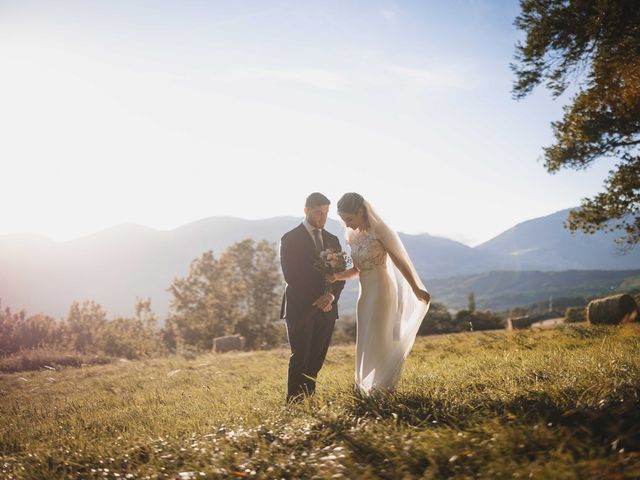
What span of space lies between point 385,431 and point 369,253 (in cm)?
266

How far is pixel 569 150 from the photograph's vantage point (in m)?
12.9

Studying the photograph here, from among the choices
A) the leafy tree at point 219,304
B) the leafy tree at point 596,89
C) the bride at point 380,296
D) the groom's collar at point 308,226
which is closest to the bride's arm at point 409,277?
the bride at point 380,296

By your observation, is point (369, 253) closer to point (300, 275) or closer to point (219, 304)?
point (300, 275)

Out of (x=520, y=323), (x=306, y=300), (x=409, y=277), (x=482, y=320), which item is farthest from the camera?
(x=482, y=320)

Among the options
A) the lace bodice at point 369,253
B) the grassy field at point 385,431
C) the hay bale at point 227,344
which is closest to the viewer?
the grassy field at point 385,431

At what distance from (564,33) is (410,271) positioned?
9609mm

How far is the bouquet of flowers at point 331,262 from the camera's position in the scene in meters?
6.28

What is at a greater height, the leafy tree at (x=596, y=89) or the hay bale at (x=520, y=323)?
the leafy tree at (x=596, y=89)

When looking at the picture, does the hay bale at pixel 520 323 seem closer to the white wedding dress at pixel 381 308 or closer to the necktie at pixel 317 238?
the white wedding dress at pixel 381 308

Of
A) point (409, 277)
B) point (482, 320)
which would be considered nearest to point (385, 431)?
point (409, 277)

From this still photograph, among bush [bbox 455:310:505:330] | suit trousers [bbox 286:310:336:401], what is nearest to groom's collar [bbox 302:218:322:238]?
suit trousers [bbox 286:310:336:401]

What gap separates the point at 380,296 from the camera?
5.98 m

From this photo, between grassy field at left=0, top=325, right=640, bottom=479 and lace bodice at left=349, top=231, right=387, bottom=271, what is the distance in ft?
5.33

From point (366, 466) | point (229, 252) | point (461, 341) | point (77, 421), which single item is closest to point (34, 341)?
point (77, 421)
